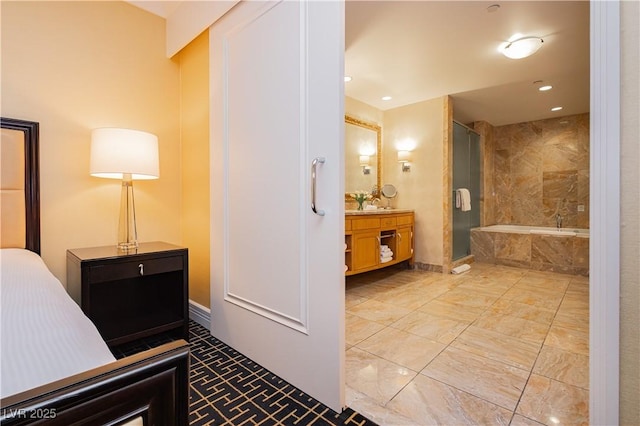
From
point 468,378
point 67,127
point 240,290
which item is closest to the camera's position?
point 468,378

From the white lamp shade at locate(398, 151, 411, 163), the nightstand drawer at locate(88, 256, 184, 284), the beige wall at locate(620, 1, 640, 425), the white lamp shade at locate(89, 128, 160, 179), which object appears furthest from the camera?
the white lamp shade at locate(398, 151, 411, 163)

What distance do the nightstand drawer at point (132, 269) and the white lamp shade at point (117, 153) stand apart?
1.84 ft

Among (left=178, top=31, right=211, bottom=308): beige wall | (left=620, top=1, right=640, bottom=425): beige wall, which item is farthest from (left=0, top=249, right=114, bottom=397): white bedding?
(left=620, top=1, right=640, bottom=425): beige wall

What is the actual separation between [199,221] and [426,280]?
2710mm

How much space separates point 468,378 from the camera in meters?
1.57

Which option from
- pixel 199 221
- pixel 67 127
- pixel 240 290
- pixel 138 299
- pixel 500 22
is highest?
pixel 500 22

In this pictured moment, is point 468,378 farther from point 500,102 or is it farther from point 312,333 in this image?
point 500,102

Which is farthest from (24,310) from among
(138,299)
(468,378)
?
(468,378)

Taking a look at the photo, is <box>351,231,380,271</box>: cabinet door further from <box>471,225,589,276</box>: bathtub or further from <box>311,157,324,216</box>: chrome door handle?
<box>471,225,589,276</box>: bathtub

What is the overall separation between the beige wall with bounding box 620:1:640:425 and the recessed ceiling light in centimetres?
217

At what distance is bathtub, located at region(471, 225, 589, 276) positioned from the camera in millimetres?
3848

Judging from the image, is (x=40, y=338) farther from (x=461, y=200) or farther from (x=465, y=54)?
(x=461, y=200)

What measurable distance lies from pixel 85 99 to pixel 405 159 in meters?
3.62

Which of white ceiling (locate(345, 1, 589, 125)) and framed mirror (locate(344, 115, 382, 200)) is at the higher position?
white ceiling (locate(345, 1, 589, 125))
